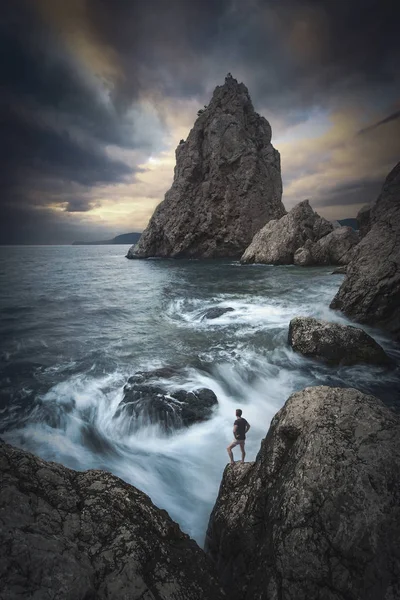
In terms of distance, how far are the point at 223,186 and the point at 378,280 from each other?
2045 inches

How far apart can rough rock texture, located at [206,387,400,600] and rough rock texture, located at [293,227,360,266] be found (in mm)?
30548

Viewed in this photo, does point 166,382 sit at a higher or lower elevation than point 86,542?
lower

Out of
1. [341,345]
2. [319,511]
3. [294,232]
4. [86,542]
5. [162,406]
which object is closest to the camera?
[86,542]

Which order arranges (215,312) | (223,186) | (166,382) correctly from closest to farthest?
(166,382) → (215,312) → (223,186)

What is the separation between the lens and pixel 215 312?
15.6 m

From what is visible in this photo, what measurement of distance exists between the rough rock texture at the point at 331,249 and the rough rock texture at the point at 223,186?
76.1 ft

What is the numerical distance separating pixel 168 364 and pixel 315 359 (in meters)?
5.09

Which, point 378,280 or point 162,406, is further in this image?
point 378,280

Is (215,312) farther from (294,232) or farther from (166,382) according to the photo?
(294,232)

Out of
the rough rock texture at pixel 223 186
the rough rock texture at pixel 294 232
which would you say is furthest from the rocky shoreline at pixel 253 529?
the rough rock texture at pixel 223 186

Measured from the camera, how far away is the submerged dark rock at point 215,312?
1531 cm

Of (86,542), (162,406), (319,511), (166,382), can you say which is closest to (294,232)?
(166,382)

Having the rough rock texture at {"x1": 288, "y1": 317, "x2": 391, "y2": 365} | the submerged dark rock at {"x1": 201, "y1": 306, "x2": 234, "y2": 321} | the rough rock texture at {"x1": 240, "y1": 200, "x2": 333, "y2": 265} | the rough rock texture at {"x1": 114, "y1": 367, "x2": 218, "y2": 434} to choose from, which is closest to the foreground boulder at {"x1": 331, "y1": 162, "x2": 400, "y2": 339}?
the rough rock texture at {"x1": 288, "y1": 317, "x2": 391, "y2": 365}

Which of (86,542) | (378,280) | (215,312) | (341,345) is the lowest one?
(215,312)
